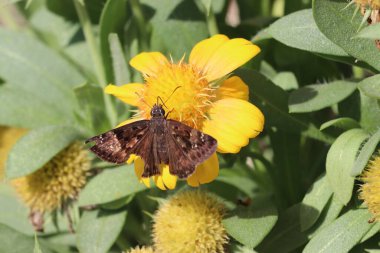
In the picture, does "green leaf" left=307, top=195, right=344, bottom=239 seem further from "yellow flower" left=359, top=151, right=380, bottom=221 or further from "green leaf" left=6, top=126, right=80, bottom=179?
"green leaf" left=6, top=126, right=80, bottom=179

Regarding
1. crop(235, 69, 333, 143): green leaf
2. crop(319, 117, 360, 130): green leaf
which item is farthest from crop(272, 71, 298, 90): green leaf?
crop(319, 117, 360, 130): green leaf

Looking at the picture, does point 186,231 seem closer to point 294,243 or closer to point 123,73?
point 294,243

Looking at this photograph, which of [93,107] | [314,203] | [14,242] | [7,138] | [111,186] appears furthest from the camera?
[7,138]

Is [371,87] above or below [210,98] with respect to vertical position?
above

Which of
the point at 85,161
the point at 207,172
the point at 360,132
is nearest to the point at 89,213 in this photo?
the point at 85,161

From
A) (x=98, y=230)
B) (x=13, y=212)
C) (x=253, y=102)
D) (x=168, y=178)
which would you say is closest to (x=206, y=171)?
(x=168, y=178)

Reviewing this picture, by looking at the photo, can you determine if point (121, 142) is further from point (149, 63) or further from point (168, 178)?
point (149, 63)

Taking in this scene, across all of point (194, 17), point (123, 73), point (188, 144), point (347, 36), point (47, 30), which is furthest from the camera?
point (47, 30)
